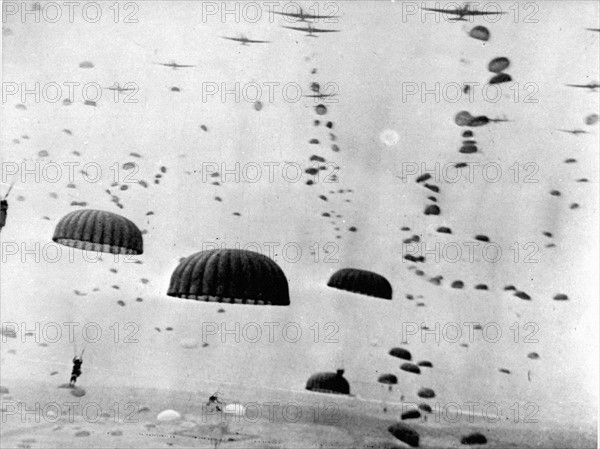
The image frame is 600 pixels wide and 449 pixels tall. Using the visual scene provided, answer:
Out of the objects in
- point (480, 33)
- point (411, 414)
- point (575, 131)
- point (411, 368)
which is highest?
point (480, 33)

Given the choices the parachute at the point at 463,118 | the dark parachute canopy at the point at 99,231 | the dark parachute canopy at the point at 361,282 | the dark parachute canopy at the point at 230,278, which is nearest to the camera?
the dark parachute canopy at the point at 230,278

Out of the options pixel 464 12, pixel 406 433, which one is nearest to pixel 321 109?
pixel 464 12

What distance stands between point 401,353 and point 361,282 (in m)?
0.62

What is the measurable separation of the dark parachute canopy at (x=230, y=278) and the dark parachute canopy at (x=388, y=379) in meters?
0.97

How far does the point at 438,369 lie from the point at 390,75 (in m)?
2.25

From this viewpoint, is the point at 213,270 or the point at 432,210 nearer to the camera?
the point at 213,270

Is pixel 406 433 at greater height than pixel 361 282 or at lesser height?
lesser

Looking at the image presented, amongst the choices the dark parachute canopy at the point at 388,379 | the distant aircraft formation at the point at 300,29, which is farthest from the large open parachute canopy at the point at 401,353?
the distant aircraft formation at the point at 300,29

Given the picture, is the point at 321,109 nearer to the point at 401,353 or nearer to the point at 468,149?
the point at 468,149

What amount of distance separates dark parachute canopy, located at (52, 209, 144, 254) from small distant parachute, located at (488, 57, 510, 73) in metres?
2.95

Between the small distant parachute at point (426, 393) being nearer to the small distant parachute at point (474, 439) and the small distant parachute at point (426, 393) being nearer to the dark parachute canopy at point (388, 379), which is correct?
the dark parachute canopy at point (388, 379)

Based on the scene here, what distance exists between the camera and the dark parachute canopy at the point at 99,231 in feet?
15.5

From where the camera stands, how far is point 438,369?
496 centimetres

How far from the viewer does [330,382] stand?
495 cm
